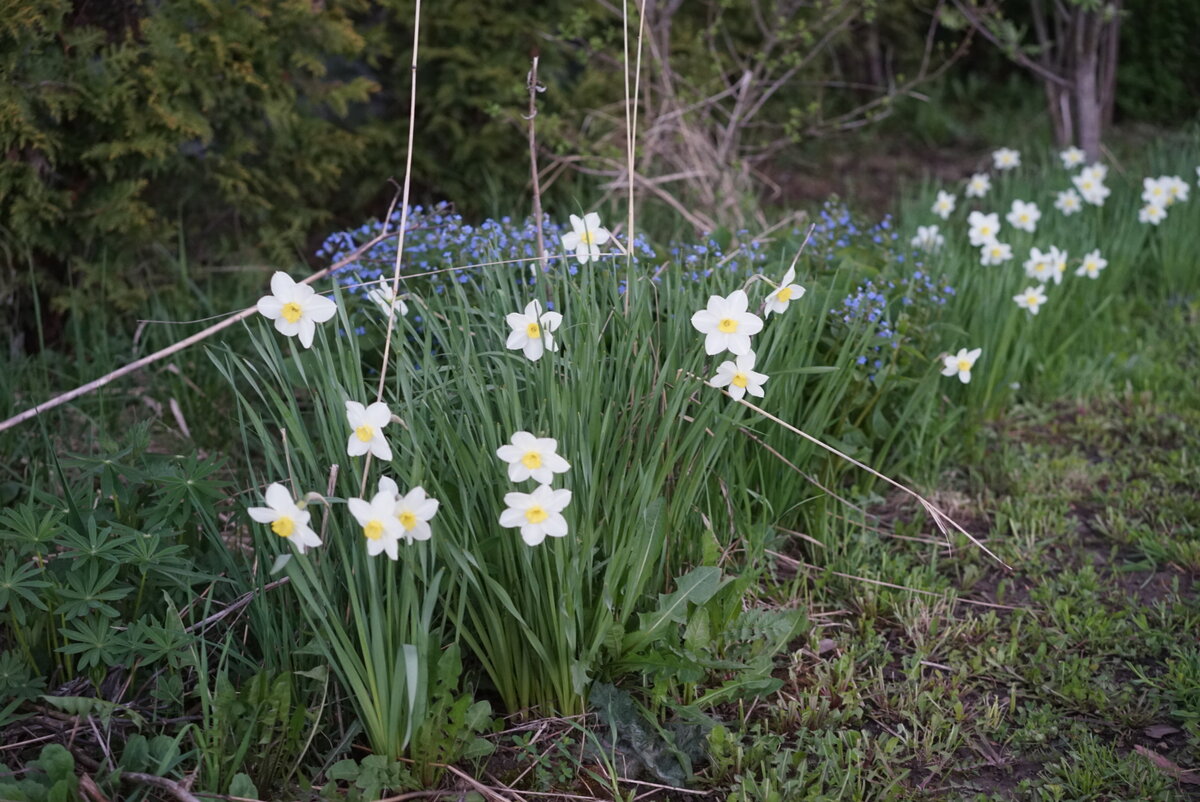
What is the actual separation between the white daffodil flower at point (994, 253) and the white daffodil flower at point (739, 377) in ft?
5.88

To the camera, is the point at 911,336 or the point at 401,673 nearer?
the point at 401,673

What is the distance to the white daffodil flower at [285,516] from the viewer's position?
4.92ft

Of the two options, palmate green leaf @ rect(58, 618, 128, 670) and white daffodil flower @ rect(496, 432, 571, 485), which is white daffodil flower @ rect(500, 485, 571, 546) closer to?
white daffodil flower @ rect(496, 432, 571, 485)

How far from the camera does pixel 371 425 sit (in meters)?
1.58

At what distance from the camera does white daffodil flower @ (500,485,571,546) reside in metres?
1.58

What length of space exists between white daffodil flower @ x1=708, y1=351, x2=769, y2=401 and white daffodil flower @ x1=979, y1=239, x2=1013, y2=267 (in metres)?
1.79

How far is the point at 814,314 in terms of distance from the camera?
8.57ft

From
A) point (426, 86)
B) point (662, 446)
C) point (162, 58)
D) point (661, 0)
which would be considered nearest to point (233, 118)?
point (162, 58)

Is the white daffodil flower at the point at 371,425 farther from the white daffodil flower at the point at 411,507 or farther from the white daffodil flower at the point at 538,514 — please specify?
the white daffodil flower at the point at 538,514

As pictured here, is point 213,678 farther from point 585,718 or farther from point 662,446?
point 662,446

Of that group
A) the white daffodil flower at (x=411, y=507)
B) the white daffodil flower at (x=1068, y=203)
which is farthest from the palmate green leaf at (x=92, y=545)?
the white daffodil flower at (x=1068, y=203)

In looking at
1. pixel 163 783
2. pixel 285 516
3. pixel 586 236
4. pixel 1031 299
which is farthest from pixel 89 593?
pixel 1031 299

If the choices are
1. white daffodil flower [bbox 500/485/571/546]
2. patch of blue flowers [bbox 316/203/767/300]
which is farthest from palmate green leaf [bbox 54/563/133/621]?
patch of blue flowers [bbox 316/203/767/300]

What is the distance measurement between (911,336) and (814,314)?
1.21 feet
